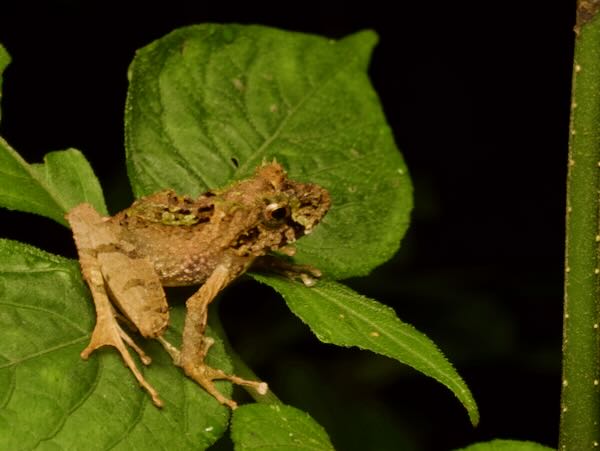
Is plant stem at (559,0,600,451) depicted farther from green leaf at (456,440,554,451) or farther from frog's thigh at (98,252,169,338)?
frog's thigh at (98,252,169,338)

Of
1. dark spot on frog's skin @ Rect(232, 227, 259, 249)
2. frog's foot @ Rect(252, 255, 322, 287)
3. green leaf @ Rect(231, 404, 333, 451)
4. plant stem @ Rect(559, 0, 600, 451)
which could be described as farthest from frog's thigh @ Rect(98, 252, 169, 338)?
plant stem @ Rect(559, 0, 600, 451)

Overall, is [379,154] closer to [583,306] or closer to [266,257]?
[266,257]

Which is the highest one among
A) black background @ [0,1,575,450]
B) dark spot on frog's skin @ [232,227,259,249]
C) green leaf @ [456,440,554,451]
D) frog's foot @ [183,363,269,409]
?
frog's foot @ [183,363,269,409]

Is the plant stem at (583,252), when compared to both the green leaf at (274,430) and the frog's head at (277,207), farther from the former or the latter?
the frog's head at (277,207)

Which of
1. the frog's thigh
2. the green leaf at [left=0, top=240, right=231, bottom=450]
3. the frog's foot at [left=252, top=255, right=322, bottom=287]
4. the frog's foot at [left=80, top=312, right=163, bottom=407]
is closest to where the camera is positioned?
the green leaf at [left=0, top=240, right=231, bottom=450]

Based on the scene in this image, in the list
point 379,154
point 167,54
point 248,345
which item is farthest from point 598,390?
point 248,345

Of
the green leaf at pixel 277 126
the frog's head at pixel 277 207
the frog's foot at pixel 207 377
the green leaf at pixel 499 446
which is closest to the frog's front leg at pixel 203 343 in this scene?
the frog's foot at pixel 207 377
